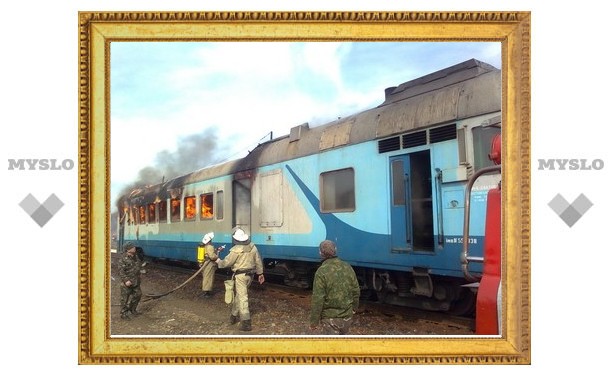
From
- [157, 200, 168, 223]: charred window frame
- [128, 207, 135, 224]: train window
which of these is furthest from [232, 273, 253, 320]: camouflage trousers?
[157, 200, 168, 223]: charred window frame

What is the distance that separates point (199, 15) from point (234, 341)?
285cm

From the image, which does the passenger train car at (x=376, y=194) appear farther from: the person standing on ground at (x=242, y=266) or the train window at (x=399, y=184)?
the person standing on ground at (x=242, y=266)

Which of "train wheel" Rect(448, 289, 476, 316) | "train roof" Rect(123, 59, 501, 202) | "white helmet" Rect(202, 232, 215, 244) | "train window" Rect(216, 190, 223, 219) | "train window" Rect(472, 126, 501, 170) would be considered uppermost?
"train roof" Rect(123, 59, 501, 202)

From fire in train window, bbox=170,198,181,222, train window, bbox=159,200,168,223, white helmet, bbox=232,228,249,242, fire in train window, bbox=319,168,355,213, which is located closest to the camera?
white helmet, bbox=232,228,249,242

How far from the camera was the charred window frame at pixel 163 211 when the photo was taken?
6.58m

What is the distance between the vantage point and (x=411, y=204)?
17.9ft

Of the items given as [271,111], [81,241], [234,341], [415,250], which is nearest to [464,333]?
[415,250]

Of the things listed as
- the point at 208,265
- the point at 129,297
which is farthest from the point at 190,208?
the point at 129,297

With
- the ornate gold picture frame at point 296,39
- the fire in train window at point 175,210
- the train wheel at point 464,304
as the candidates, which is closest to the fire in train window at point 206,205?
the fire in train window at point 175,210

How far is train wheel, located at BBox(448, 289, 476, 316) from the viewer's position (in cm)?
520

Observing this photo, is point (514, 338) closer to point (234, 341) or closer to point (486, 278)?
point (486, 278)

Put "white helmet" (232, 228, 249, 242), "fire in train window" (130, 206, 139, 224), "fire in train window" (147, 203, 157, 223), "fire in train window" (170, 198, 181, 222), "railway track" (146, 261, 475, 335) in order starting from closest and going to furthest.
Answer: "railway track" (146, 261, 475, 335) → "fire in train window" (130, 206, 139, 224) → "white helmet" (232, 228, 249, 242) → "fire in train window" (147, 203, 157, 223) → "fire in train window" (170, 198, 181, 222)

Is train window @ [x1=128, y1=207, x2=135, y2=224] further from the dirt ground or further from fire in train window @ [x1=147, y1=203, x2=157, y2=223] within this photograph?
fire in train window @ [x1=147, y1=203, x2=157, y2=223]

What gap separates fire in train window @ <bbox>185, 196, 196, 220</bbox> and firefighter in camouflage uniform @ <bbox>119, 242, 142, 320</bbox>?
1.95 m
